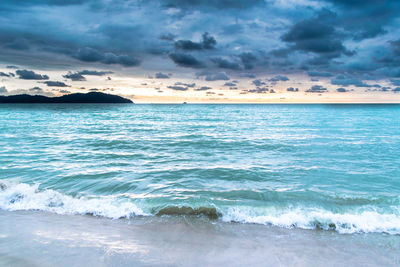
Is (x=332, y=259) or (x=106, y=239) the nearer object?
(x=332, y=259)

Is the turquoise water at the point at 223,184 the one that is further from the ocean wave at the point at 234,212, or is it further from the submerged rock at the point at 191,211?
the submerged rock at the point at 191,211

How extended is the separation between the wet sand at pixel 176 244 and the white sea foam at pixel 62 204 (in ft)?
1.39

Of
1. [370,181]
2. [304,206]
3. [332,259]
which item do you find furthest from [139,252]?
[370,181]

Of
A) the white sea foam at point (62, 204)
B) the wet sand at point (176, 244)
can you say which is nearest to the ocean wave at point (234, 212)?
the white sea foam at point (62, 204)

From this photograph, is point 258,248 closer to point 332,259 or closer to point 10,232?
point 332,259

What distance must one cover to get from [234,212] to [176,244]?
2191mm

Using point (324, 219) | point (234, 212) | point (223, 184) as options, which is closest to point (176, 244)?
point (234, 212)

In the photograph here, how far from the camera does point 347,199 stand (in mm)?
7781

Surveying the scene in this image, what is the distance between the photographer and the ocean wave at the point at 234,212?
6.04m

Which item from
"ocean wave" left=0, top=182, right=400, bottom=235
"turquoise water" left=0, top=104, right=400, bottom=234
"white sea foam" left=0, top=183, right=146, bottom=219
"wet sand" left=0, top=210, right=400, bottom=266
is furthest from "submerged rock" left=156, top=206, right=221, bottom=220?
"white sea foam" left=0, top=183, right=146, bottom=219

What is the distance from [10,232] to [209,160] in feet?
30.7

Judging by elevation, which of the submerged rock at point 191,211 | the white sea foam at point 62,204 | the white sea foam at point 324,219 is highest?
the white sea foam at point 324,219

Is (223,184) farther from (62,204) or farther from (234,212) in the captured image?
(62,204)

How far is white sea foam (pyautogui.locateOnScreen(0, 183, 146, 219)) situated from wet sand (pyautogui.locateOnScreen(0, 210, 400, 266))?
42cm
